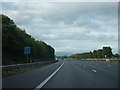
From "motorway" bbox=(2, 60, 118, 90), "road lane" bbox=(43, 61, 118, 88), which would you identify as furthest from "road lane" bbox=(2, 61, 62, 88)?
"road lane" bbox=(43, 61, 118, 88)

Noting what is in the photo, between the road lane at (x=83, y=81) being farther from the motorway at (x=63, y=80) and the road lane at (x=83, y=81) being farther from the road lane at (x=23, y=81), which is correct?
the road lane at (x=23, y=81)

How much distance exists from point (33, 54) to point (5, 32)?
30.2 metres

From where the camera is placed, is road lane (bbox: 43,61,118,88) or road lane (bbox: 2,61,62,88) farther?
road lane (bbox: 2,61,62,88)

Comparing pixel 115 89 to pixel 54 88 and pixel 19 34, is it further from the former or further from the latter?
pixel 19 34

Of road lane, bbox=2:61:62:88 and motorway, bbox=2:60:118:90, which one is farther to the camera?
road lane, bbox=2:61:62:88

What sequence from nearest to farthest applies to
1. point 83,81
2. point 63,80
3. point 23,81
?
point 83,81 < point 23,81 < point 63,80

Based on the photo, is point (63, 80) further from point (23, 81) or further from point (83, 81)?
point (23, 81)

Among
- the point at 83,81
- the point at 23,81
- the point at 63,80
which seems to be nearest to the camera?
the point at 83,81

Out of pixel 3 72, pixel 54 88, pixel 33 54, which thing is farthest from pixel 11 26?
pixel 54 88

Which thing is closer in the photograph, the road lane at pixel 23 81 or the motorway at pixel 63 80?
the motorway at pixel 63 80

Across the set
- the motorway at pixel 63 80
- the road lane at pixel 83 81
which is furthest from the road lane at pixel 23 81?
the road lane at pixel 83 81

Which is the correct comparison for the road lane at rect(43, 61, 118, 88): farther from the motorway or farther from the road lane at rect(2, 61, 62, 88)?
the road lane at rect(2, 61, 62, 88)

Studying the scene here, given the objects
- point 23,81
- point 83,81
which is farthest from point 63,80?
point 23,81

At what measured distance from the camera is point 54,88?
14328 millimetres
